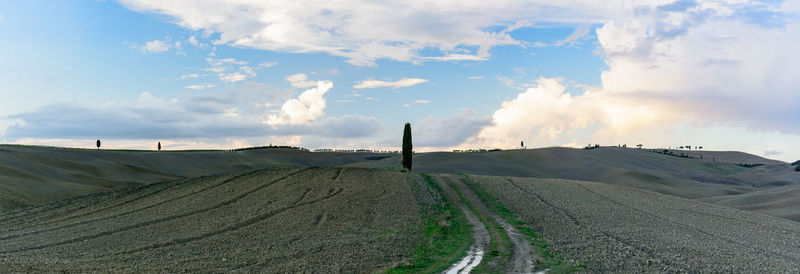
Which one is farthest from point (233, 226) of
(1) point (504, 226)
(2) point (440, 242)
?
(1) point (504, 226)

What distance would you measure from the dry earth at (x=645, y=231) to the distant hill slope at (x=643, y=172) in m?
12.8

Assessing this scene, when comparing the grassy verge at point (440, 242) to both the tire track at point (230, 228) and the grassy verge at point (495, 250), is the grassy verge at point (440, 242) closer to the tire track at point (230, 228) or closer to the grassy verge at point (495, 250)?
the grassy verge at point (495, 250)

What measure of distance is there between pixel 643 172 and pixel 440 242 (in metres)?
59.2

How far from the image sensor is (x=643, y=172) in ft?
232

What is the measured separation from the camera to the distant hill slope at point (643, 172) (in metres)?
48.5

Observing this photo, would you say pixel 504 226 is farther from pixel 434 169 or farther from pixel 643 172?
pixel 643 172

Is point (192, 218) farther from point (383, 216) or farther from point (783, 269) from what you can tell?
point (783, 269)

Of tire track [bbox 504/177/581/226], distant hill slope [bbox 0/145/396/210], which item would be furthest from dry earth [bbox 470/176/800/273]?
distant hill slope [bbox 0/145/396/210]

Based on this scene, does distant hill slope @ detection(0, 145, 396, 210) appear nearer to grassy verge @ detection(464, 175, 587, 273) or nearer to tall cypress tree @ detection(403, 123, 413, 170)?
tall cypress tree @ detection(403, 123, 413, 170)

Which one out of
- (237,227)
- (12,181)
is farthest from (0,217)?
(237,227)

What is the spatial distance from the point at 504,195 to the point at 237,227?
17.1 meters

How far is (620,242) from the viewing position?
19969mm

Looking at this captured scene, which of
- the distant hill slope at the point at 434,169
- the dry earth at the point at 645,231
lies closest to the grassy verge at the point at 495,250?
the dry earth at the point at 645,231

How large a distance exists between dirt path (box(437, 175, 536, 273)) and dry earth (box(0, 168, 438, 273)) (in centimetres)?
220
